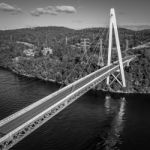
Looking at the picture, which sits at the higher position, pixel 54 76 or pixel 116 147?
pixel 54 76

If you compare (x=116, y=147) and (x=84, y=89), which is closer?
(x=116, y=147)

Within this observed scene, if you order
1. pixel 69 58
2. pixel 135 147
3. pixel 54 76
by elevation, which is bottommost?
pixel 135 147

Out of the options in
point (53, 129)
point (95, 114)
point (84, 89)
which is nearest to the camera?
point (53, 129)

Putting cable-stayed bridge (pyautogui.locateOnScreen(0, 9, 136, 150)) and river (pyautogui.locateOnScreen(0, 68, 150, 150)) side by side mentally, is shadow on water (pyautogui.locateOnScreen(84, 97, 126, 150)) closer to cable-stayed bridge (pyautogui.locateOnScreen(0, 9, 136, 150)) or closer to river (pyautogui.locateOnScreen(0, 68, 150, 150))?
river (pyautogui.locateOnScreen(0, 68, 150, 150))

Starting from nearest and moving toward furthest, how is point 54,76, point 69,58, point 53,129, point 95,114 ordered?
point 53,129 < point 95,114 < point 54,76 < point 69,58

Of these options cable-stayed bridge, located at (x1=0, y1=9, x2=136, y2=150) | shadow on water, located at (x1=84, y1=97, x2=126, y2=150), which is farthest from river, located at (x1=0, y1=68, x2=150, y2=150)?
cable-stayed bridge, located at (x1=0, y1=9, x2=136, y2=150)

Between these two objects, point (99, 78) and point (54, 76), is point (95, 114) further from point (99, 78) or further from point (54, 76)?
point (54, 76)

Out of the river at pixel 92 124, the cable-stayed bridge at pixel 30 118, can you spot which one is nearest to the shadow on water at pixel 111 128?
the river at pixel 92 124

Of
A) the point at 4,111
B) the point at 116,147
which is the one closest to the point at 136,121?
the point at 116,147
